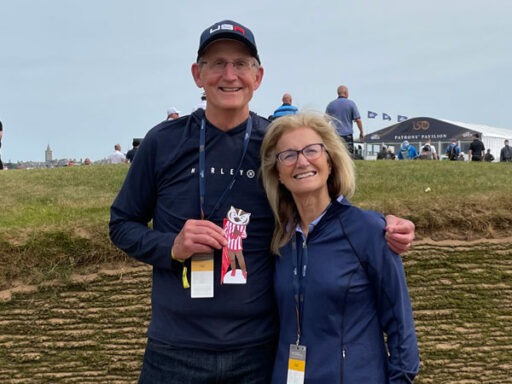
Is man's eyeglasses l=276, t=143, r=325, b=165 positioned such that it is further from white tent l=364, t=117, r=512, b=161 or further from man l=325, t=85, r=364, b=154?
white tent l=364, t=117, r=512, b=161

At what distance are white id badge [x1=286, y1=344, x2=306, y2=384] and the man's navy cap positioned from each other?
134 centimetres

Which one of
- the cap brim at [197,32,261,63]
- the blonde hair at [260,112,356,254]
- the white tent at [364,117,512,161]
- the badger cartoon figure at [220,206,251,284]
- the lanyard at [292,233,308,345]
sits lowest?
the lanyard at [292,233,308,345]

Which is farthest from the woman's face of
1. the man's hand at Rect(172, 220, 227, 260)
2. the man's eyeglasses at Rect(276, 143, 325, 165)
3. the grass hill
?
the grass hill

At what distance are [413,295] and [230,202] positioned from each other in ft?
9.00

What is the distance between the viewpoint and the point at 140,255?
2.32 metres

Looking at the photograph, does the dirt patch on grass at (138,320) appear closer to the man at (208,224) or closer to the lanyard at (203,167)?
the man at (208,224)

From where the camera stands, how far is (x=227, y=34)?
2.27 metres

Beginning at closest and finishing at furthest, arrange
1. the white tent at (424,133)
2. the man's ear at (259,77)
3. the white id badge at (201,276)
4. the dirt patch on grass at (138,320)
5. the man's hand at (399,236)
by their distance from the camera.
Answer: the man's hand at (399,236) → the white id badge at (201,276) → the man's ear at (259,77) → the dirt patch on grass at (138,320) → the white tent at (424,133)

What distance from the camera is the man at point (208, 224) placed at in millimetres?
2223

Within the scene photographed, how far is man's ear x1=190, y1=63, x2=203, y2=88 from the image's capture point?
2.41 m

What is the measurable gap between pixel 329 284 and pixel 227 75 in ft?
3.34

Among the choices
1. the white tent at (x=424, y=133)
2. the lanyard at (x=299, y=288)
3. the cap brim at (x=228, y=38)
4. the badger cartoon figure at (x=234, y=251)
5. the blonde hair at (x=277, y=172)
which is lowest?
the lanyard at (x=299, y=288)

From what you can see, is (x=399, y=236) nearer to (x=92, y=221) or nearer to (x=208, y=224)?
(x=208, y=224)

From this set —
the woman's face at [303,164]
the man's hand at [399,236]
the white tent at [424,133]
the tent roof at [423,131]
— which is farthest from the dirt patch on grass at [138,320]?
the tent roof at [423,131]
